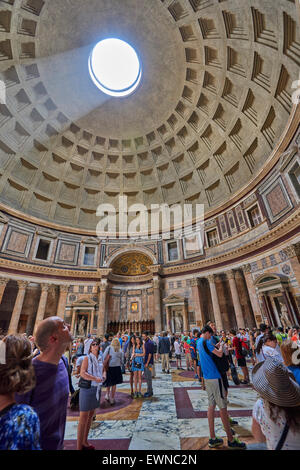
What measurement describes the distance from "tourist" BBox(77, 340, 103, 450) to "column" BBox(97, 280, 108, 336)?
17323mm

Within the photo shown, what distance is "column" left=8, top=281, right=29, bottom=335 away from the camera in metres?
17.6

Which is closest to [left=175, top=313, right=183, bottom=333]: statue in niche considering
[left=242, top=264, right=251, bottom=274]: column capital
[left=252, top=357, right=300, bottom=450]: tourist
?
[left=242, top=264, right=251, bottom=274]: column capital

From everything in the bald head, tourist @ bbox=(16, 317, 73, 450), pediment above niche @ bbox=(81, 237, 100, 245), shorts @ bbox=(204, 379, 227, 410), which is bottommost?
shorts @ bbox=(204, 379, 227, 410)

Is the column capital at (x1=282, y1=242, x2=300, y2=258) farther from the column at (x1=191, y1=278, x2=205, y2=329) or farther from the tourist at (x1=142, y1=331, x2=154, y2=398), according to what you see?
the tourist at (x1=142, y1=331, x2=154, y2=398)

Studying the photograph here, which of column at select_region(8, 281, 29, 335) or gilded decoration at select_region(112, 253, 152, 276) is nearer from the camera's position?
column at select_region(8, 281, 29, 335)

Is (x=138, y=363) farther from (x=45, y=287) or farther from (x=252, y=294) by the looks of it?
(x=45, y=287)

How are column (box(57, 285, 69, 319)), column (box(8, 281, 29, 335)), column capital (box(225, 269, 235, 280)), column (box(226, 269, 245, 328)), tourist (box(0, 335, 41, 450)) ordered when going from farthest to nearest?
1. column (box(57, 285, 69, 319))
2. column capital (box(225, 269, 235, 280))
3. column (box(8, 281, 29, 335))
4. column (box(226, 269, 245, 328))
5. tourist (box(0, 335, 41, 450))

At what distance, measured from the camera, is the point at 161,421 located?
422 centimetres

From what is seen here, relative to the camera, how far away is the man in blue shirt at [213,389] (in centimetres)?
322

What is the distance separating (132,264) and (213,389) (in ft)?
72.1

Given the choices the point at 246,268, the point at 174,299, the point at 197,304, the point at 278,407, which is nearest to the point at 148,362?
the point at 278,407

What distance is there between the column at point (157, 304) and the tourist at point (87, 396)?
1730 cm
